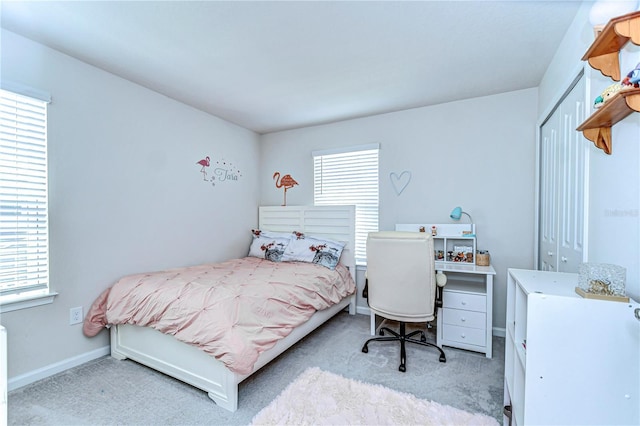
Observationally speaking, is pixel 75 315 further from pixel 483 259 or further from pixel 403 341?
pixel 483 259

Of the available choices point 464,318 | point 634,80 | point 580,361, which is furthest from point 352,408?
point 634,80

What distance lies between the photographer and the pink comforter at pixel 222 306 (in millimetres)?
1744

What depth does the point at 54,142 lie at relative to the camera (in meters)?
2.14

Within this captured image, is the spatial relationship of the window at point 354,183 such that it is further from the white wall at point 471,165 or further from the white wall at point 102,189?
the white wall at point 102,189

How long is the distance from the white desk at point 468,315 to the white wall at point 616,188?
3.68 feet

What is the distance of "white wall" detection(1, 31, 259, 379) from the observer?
207 centimetres

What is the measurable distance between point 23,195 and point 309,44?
7.47 feet

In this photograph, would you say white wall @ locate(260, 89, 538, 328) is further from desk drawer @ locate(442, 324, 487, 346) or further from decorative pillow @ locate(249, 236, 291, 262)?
decorative pillow @ locate(249, 236, 291, 262)

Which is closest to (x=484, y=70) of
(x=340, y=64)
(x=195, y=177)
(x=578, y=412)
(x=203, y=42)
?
(x=340, y=64)

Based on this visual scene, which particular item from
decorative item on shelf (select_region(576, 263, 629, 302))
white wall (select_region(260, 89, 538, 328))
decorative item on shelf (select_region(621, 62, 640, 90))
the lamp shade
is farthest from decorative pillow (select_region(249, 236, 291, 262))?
decorative item on shelf (select_region(621, 62, 640, 90))

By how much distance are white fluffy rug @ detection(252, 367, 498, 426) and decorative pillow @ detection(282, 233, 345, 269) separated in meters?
1.39

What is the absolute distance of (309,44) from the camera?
6.64 feet

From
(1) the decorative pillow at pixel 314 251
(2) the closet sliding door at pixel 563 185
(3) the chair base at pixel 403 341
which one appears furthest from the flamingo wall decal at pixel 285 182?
(2) the closet sliding door at pixel 563 185

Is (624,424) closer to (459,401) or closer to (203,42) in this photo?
(459,401)
